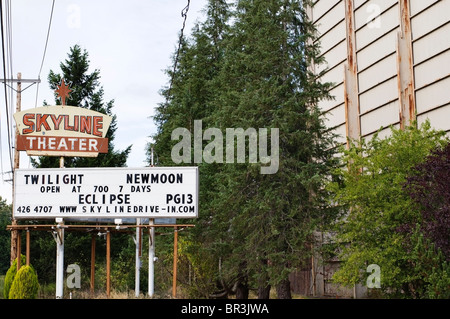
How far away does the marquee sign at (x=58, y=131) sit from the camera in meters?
28.1

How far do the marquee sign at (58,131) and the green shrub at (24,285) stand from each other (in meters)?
6.27

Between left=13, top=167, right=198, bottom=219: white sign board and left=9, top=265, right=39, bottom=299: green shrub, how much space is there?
358 centimetres

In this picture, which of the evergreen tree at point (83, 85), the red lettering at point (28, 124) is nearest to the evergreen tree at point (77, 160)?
the evergreen tree at point (83, 85)

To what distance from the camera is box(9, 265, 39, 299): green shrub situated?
23.5 metres

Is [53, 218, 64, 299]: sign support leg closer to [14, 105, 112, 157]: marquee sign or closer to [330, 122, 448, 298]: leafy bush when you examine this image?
[14, 105, 112, 157]: marquee sign

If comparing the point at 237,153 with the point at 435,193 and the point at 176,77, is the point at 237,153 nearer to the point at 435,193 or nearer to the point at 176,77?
the point at 435,193

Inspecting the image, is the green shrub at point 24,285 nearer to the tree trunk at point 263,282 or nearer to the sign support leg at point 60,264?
the sign support leg at point 60,264

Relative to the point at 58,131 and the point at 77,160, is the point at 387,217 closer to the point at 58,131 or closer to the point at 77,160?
the point at 58,131

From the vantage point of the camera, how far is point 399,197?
91.3ft

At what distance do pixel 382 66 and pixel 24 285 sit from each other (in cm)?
2980

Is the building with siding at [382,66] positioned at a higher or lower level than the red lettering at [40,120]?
higher

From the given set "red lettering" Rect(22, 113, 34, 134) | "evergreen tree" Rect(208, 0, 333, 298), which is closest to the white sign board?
"red lettering" Rect(22, 113, 34, 134)

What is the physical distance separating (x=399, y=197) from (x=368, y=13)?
22041 mm

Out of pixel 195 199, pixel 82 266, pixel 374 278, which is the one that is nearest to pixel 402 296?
pixel 374 278
